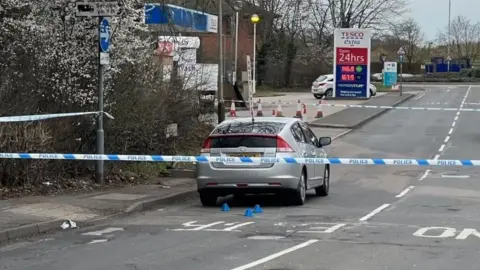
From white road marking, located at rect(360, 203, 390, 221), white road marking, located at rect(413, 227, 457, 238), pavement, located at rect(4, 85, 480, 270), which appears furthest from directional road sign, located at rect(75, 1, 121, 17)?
white road marking, located at rect(413, 227, 457, 238)

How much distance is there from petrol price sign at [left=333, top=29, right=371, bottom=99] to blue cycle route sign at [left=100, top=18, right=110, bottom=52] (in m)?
17.6

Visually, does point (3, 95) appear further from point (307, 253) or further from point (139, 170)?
Result: point (307, 253)

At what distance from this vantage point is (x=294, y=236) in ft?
33.0

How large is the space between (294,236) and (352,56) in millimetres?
22595

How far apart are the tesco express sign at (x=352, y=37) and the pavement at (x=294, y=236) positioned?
14298 mm

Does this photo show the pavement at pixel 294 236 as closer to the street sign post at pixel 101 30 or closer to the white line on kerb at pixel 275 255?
the white line on kerb at pixel 275 255

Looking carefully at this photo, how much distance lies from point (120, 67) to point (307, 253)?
28.0 ft

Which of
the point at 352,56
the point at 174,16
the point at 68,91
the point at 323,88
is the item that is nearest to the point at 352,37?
the point at 352,56

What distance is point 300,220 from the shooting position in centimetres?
1175

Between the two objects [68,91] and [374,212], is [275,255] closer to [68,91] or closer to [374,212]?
[374,212]

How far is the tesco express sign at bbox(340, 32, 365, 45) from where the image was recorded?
31.7 meters

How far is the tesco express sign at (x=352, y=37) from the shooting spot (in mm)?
31703

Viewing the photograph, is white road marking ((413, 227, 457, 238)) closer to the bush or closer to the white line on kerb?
the white line on kerb

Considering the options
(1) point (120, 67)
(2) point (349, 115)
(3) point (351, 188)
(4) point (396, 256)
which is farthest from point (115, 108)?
(2) point (349, 115)
